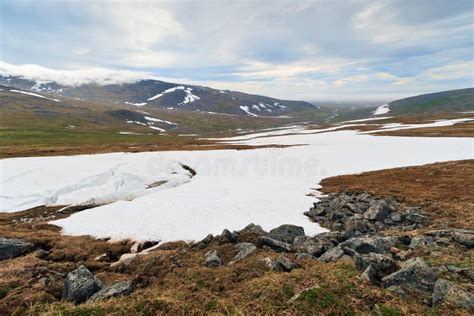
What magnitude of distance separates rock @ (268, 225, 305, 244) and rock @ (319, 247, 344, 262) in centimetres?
351

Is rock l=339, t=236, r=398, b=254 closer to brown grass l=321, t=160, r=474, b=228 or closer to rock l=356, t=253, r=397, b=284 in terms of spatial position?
rock l=356, t=253, r=397, b=284

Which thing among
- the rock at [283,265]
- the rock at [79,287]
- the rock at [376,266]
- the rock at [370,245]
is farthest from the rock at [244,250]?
the rock at [79,287]

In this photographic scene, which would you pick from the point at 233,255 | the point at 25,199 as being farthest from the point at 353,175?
the point at 25,199

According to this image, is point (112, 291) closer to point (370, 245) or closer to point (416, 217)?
point (370, 245)

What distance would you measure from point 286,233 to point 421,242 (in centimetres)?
632

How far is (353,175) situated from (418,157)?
16.3 metres

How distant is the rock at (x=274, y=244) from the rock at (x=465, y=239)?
24.3ft

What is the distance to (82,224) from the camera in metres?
22.1

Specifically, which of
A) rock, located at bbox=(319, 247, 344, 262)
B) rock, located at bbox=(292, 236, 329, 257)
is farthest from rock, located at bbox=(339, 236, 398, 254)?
rock, located at bbox=(292, 236, 329, 257)

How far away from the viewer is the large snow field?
69.2 feet

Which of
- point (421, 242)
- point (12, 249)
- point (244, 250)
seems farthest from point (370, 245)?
point (12, 249)

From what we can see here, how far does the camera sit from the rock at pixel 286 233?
1483 cm

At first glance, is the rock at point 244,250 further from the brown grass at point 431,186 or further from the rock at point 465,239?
the brown grass at point 431,186

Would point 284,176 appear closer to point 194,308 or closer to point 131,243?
point 131,243
